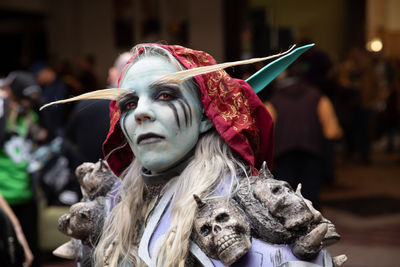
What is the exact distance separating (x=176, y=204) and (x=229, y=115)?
323 millimetres

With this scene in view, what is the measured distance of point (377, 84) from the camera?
8.75 metres

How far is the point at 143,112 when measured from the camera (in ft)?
5.67

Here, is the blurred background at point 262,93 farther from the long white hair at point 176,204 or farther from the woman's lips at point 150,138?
the woman's lips at point 150,138

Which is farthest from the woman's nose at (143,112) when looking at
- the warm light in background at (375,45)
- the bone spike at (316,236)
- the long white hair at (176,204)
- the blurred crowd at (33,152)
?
the warm light in background at (375,45)

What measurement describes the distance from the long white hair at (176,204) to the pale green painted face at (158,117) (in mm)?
52

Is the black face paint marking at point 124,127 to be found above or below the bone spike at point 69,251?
above

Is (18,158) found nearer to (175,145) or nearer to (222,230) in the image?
(175,145)

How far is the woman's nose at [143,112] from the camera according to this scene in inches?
68.1

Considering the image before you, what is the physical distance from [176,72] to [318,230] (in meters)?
0.62

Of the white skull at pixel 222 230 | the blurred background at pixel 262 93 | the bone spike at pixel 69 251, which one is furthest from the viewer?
the blurred background at pixel 262 93

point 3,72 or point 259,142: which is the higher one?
point 259,142

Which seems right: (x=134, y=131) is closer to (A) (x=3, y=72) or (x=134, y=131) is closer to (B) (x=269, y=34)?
(B) (x=269, y=34)

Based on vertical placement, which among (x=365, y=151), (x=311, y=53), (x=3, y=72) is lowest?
(x=365, y=151)

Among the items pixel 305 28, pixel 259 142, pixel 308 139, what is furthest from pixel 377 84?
pixel 259 142
